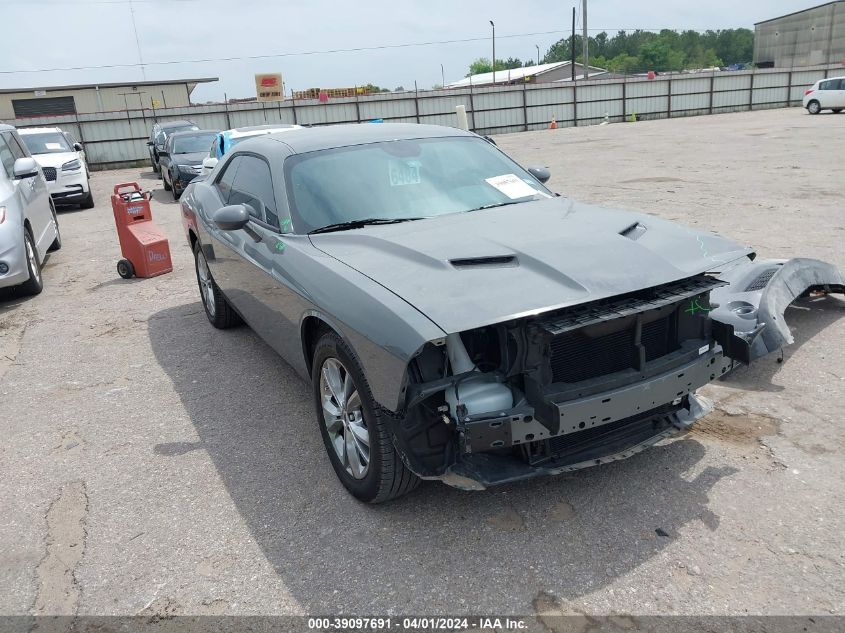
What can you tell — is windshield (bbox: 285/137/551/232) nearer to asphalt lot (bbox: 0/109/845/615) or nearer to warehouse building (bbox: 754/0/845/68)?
asphalt lot (bbox: 0/109/845/615)

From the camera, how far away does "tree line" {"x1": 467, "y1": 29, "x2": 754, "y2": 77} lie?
443 feet

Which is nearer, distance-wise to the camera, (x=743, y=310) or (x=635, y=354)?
(x=635, y=354)

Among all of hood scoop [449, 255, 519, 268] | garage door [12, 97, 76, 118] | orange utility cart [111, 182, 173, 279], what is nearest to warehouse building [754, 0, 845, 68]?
garage door [12, 97, 76, 118]

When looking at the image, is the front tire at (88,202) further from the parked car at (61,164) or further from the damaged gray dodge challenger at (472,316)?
the damaged gray dodge challenger at (472,316)

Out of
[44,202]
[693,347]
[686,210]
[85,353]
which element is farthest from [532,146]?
[693,347]

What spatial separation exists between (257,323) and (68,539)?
1.81m

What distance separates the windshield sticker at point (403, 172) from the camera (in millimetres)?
4117

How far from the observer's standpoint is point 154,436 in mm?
4215

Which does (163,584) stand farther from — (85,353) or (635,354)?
(85,353)

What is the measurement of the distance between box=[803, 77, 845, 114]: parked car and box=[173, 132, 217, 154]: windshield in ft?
91.2

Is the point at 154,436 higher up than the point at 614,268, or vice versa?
the point at 614,268

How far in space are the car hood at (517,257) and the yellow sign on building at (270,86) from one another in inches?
1966

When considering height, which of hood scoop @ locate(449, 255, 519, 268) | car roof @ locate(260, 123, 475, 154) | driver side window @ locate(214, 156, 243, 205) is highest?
car roof @ locate(260, 123, 475, 154)

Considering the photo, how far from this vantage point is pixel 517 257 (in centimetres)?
310
